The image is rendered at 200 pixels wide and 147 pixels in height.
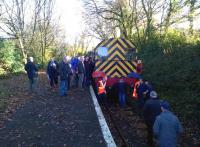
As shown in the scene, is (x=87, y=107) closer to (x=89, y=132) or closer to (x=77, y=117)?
(x=77, y=117)

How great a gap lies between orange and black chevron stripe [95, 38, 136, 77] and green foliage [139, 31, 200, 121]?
Result: 1891 mm

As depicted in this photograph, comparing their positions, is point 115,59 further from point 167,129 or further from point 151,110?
point 167,129

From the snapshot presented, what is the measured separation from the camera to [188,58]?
18812 millimetres

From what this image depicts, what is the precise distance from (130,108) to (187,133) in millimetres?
4827

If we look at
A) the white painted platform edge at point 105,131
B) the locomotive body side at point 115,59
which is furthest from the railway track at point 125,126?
the locomotive body side at point 115,59

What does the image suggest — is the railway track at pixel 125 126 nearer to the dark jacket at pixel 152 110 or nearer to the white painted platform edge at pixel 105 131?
the white painted platform edge at pixel 105 131

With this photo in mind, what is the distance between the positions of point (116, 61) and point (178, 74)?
2.97 metres

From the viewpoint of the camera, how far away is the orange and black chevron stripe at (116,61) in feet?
61.4

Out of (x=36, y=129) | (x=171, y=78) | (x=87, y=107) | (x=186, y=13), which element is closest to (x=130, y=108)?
(x=87, y=107)

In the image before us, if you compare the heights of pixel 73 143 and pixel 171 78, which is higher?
pixel 171 78

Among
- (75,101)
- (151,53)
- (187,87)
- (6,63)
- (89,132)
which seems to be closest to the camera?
(89,132)

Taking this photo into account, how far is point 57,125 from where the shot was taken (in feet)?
42.7

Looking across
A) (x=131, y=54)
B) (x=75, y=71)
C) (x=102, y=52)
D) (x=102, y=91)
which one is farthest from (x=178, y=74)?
(x=75, y=71)

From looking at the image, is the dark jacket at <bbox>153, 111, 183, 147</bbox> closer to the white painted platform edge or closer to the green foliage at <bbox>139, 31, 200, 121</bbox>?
the white painted platform edge
